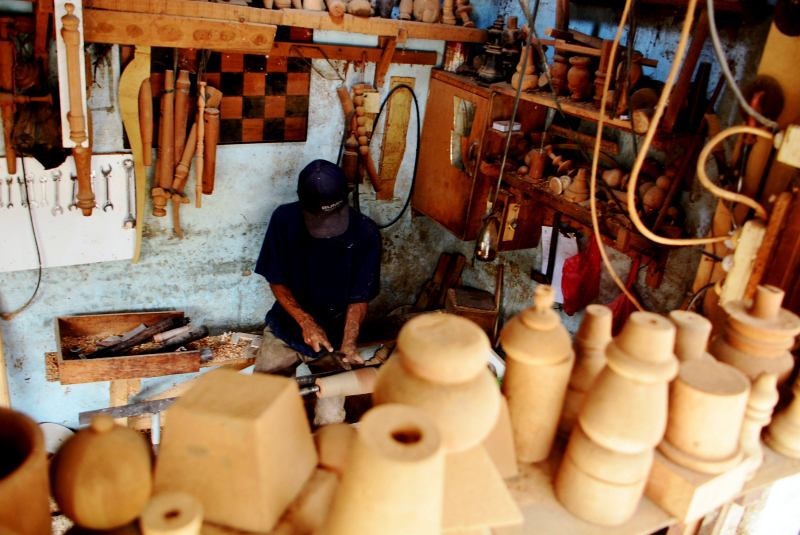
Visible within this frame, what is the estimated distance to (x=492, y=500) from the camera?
121cm

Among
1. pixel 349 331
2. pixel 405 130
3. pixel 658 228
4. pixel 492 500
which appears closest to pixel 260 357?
pixel 349 331

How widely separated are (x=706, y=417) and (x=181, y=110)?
300 centimetres

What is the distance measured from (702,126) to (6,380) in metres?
4.06

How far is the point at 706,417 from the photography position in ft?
4.38

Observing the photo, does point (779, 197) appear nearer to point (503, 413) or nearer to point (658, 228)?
point (658, 228)

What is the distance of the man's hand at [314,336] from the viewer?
3516 mm

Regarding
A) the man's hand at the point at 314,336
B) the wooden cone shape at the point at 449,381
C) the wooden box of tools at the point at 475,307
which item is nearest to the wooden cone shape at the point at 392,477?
the wooden cone shape at the point at 449,381

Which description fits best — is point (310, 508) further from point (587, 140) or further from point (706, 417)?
point (587, 140)

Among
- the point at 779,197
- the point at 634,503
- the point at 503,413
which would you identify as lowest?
the point at 634,503

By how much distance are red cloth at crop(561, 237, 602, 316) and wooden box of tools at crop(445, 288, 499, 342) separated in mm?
720

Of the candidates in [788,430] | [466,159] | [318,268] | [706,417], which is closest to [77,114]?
[318,268]

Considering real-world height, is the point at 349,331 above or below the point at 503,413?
below

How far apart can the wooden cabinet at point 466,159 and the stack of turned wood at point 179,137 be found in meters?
1.50

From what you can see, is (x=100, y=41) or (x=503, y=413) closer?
(x=503, y=413)
